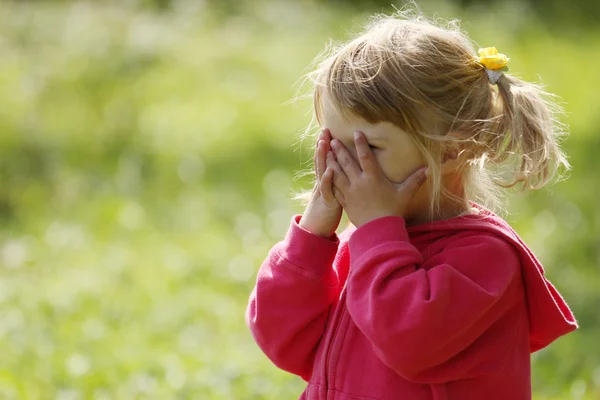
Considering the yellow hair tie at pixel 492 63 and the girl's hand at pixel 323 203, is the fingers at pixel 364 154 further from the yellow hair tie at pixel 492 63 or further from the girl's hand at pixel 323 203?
the yellow hair tie at pixel 492 63

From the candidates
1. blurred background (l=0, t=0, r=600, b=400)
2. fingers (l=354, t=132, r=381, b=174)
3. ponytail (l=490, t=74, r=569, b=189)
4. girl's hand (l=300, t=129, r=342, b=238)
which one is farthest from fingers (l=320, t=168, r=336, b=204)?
blurred background (l=0, t=0, r=600, b=400)

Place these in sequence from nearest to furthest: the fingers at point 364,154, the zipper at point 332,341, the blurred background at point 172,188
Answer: the fingers at point 364,154 < the zipper at point 332,341 < the blurred background at point 172,188

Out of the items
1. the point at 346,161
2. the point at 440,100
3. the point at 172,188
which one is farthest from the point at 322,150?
the point at 172,188

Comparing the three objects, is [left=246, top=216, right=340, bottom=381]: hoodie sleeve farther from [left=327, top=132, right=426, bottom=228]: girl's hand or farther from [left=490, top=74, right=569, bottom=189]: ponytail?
[left=490, top=74, right=569, bottom=189]: ponytail

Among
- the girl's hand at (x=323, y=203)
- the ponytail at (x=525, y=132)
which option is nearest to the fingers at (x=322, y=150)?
the girl's hand at (x=323, y=203)

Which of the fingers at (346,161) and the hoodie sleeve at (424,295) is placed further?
the fingers at (346,161)

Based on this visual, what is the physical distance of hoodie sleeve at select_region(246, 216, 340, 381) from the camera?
2.53m

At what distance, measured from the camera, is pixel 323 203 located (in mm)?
2545

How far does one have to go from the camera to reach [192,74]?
9.59 m

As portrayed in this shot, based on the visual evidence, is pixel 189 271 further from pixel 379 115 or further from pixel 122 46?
pixel 122 46

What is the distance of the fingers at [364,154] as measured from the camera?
2.42 meters

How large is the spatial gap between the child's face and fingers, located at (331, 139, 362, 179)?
0.06ft

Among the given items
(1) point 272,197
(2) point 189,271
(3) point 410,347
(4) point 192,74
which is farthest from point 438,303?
(4) point 192,74

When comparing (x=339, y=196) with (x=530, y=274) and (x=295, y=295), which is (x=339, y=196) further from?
(x=530, y=274)
